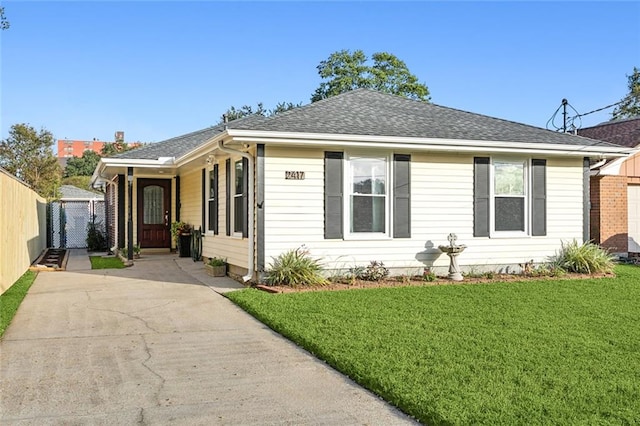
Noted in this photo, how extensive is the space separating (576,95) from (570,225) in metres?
17.1

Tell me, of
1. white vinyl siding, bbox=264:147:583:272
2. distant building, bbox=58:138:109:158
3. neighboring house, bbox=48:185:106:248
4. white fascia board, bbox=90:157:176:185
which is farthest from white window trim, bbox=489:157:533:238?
distant building, bbox=58:138:109:158

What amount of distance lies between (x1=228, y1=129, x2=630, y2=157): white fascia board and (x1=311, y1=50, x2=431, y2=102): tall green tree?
25.4 m

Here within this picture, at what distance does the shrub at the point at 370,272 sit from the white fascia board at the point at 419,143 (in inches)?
88.9

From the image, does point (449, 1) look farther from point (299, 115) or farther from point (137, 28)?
point (137, 28)

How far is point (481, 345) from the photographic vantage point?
18.7ft

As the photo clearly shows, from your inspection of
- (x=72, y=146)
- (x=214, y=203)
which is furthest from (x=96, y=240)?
(x=72, y=146)

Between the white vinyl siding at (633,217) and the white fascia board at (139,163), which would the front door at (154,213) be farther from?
the white vinyl siding at (633,217)

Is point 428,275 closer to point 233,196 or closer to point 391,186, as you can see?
point 391,186

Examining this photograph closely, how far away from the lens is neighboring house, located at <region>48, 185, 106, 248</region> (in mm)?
21984

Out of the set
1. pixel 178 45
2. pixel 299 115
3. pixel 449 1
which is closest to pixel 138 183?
pixel 178 45

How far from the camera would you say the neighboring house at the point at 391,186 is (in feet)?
33.0

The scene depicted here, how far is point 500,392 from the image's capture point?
4.21 m

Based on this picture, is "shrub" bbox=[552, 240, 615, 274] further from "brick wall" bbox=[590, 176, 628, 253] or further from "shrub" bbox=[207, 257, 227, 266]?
"shrub" bbox=[207, 257, 227, 266]

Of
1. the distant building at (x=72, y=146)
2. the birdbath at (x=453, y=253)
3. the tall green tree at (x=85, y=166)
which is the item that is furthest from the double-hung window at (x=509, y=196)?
the distant building at (x=72, y=146)
